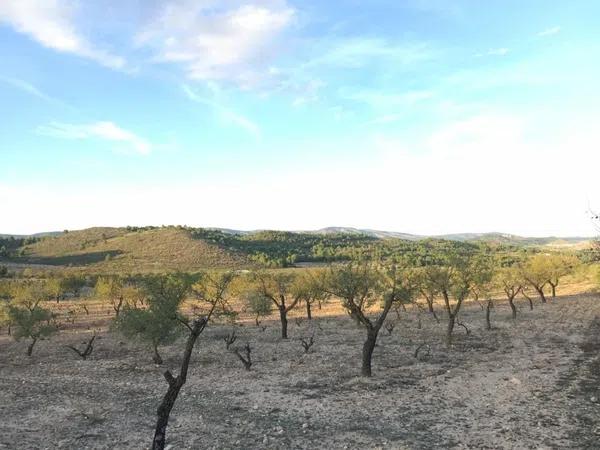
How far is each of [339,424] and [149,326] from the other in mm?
18825

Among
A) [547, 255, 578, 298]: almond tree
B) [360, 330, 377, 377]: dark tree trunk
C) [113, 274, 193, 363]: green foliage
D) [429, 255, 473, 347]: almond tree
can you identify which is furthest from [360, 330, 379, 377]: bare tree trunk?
[547, 255, 578, 298]: almond tree

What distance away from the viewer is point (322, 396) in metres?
28.5

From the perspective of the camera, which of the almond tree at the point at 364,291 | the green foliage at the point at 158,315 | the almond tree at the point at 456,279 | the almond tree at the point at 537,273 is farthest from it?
the almond tree at the point at 537,273

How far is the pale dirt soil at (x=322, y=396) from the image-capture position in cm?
2148

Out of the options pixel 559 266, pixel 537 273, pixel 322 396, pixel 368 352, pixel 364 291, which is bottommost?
pixel 322 396

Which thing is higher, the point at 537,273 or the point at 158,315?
the point at 537,273

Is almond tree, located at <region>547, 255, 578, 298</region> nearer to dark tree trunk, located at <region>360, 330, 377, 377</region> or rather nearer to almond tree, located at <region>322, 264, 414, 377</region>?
almond tree, located at <region>322, 264, 414, 377</region>

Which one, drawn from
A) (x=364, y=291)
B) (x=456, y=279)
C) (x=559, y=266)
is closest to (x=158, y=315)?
(x=364, y=291)

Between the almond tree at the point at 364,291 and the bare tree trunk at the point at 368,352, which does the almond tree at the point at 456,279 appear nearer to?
the almond tree at the point at 364,291

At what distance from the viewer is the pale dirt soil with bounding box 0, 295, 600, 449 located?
2148 centimetres

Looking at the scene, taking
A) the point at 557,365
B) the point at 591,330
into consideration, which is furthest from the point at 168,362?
the point at 591,330

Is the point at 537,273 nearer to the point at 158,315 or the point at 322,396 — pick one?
the point at 322,396

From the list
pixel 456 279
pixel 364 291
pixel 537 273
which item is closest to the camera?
pixel 364 291

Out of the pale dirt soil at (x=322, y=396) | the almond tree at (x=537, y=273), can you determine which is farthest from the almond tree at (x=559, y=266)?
the pale dirt soil at (x=322, y=396)
